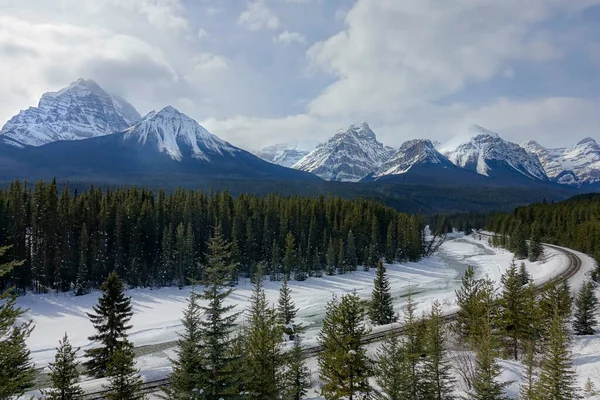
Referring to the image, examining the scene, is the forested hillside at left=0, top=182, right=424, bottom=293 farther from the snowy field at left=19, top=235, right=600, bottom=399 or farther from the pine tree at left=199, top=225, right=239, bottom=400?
the pine tree at left=199, top=225, right=239, bottom=400

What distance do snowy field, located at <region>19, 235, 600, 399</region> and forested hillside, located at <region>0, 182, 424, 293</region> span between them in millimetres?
4890

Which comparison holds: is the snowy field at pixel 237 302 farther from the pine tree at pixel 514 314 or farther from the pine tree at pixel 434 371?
the pine tree at pixel 434 371

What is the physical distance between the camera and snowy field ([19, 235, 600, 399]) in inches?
1641

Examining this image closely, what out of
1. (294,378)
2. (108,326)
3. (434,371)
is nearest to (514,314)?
(434,371)

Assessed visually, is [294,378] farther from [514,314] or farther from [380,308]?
[380,308]

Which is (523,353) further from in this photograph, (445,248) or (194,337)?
(445,248)

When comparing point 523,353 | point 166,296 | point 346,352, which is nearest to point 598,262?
point 523,353

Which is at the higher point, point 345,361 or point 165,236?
point 345,361

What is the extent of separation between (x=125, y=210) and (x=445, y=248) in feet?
384

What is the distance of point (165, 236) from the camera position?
77.4m

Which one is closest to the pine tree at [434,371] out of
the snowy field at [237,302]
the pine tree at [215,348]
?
the snowy field at [237,302]

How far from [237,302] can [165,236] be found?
2451cm

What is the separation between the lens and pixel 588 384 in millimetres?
25406

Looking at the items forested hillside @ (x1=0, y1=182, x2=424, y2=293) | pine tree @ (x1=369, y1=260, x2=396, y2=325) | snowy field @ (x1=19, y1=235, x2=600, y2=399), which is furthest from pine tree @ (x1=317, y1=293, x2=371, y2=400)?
forested hillside @ (x1=0, y1=182, x2=424, y2=293)
